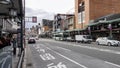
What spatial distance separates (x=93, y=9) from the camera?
277ft

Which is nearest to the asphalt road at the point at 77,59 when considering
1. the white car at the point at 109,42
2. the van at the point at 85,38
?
the white car at the point at 109,42

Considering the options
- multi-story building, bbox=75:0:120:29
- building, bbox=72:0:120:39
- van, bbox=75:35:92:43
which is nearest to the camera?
van, bbox=75:35:92:43

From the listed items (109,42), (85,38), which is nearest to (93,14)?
(85,38)

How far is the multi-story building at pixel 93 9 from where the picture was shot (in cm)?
8350

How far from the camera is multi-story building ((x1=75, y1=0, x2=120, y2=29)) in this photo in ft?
274

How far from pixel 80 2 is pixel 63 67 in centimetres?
8164

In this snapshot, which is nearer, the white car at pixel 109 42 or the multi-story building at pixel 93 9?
the white car at pixel 109 42

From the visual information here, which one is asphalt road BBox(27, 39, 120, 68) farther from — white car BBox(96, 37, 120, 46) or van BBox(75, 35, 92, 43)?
van BBox(75, 35, 92, 43)

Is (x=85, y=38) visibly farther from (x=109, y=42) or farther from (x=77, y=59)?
(x=77, y=59)

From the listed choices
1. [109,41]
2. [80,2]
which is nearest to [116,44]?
[109,41]

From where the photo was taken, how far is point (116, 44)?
154 feet

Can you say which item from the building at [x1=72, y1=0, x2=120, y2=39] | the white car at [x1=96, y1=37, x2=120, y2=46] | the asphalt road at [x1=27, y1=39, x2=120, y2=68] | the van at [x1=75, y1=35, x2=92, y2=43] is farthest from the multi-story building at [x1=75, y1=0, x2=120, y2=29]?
the asphalt road at [x1=27, y1=39, x2=120, y2=68]

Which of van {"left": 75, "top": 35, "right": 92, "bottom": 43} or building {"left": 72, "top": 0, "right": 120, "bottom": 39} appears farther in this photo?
building {"left": 72, "top": 0, "right": 120, "bottom": 39}

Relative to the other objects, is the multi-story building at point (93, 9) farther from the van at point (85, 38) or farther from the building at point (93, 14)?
the van at point (85, 38)
